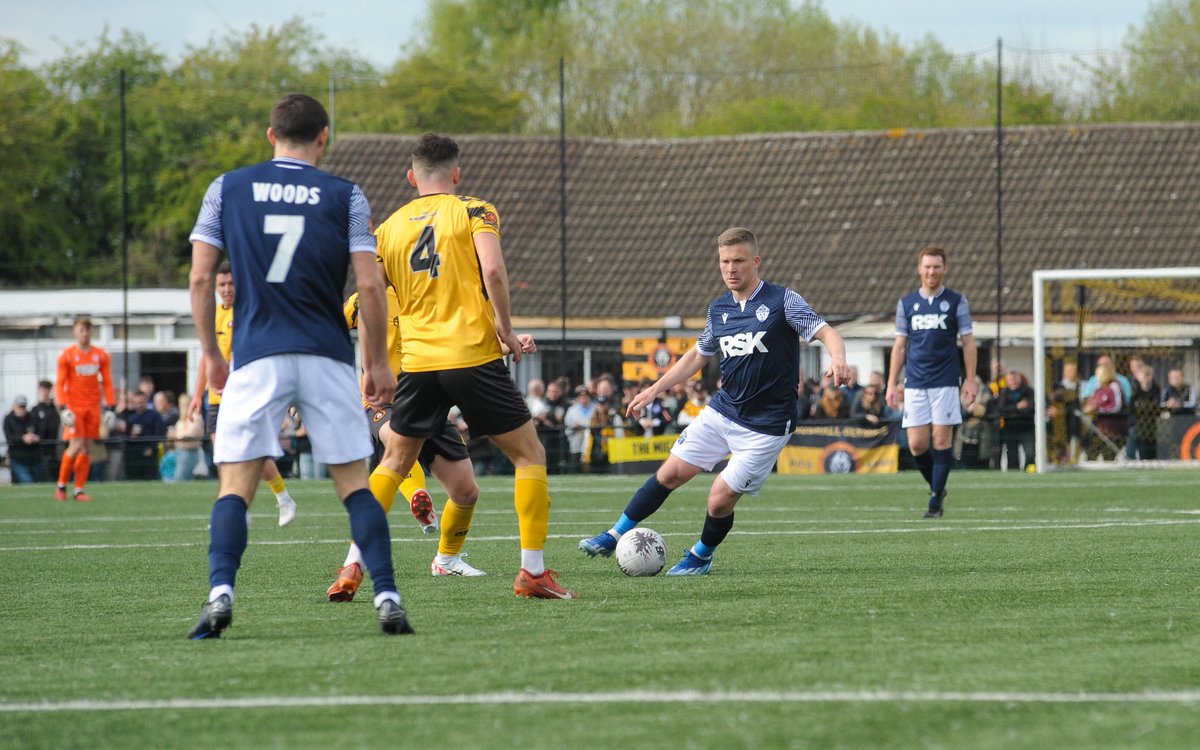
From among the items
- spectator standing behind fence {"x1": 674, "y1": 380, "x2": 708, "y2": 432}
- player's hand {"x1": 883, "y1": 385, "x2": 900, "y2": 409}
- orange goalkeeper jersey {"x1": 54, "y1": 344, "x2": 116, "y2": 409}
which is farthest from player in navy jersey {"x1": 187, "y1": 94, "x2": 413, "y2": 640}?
spectator standing behind fence {"x1": 674, "y1": 380, "x2": 708, "y2": 432}

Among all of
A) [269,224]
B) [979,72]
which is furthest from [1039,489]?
[979,72]

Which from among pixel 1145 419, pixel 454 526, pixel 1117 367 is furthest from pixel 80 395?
pixel 1117 367

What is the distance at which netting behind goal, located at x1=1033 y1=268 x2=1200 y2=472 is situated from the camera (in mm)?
21984

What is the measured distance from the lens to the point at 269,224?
608 centimetres

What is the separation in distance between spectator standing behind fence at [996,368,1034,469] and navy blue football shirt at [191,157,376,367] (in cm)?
1794

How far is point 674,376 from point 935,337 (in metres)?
5.66

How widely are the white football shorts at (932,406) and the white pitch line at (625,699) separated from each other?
9.33 m

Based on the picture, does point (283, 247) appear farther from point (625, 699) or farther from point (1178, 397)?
point (1178, 397)

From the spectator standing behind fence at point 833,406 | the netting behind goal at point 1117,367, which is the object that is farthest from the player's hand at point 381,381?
the spectator standing behind fence at point 833,406

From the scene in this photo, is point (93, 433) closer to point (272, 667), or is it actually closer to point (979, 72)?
point (272, 667)

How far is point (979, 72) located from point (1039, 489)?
2174 cm

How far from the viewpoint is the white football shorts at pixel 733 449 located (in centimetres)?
862

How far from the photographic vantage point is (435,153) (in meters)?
7.55

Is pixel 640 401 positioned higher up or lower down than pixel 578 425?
higher up
